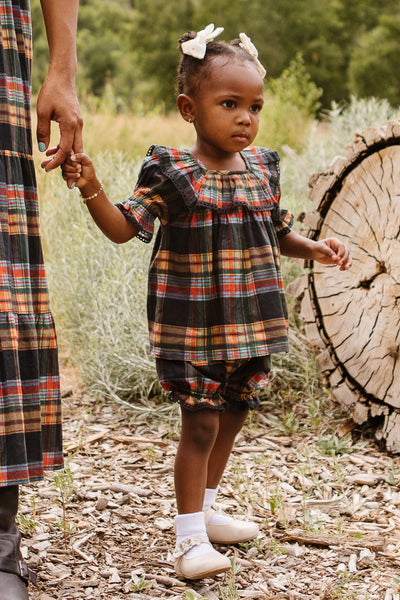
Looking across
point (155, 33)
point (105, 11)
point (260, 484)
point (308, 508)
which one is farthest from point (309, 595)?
point (105, 11)

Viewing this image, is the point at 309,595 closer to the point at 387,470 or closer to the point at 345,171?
the point at 387,470

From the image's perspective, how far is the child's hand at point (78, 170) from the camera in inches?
72.9

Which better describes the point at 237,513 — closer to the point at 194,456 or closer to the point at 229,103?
the point at 194,456

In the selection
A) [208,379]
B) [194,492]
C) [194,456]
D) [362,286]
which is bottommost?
[194,492]

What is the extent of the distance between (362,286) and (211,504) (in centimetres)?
125

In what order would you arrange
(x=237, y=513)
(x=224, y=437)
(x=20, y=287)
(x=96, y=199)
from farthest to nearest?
(x=237, y=513) → (x=224, y=437) → (x=96, y=199) → (x=20, y=287)

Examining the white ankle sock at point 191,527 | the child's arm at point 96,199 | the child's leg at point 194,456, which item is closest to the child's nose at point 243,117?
the child's arm at point 96,199

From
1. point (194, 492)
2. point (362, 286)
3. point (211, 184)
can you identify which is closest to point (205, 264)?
point (211, 184)

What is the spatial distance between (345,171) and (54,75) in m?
1.71

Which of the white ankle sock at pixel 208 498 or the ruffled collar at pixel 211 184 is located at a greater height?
the ruffled collar at pixel 211 184

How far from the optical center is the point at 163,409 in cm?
348

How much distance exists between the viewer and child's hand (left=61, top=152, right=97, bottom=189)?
6.07 feet

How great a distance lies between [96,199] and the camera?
1926 millimetres

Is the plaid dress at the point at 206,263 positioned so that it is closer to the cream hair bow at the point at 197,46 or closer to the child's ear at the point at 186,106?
the child's ear at the point at 186,106
